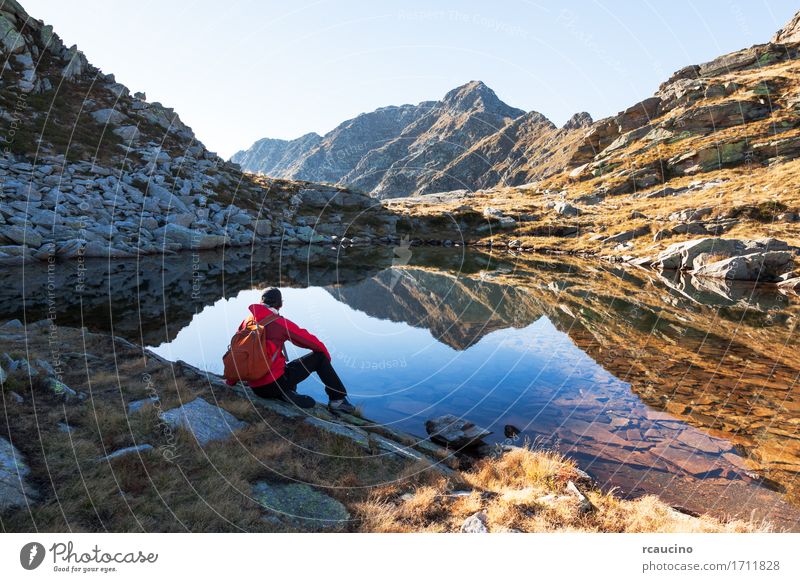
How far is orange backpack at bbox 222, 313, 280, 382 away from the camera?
8.28m

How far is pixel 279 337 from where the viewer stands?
27.3ft

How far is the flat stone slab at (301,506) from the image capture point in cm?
562

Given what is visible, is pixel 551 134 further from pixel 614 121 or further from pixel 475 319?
pixel 475 319

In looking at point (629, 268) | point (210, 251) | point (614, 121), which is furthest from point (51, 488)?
point (614, 121)

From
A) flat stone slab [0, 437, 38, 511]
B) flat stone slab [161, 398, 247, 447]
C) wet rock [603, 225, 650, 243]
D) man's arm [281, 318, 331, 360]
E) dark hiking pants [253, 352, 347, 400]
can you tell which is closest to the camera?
flat stone slab [0, 437, 38, 511]

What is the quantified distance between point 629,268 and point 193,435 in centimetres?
4978

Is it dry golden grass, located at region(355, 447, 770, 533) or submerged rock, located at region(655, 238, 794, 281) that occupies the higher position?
submerged rock, located at region(655, 238, 794, 281)

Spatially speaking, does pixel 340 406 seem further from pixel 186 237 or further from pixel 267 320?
pixel 186 237

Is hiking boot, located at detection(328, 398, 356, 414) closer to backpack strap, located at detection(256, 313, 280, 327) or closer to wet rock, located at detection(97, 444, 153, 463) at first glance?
backpack strap, located at detection(256, 313, 280, 327)

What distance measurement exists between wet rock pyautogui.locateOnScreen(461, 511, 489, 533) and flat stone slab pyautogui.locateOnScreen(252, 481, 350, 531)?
158cm

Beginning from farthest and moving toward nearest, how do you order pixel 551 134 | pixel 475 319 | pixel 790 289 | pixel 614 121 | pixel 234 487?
pixel 551 134, pixel 614 121, pixel 790 289, pixel 475 319, pixel 234 487

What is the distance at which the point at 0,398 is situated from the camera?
7.03 m

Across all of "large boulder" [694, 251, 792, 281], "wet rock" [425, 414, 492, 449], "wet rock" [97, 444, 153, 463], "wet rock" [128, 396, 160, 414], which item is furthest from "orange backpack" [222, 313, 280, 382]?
"large boulder" [694, 251, 792, 281]

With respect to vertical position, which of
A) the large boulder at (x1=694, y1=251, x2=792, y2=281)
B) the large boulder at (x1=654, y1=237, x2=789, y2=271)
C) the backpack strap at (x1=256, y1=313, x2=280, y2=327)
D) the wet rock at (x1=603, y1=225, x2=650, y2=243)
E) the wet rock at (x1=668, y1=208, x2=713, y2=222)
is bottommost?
the backpack strap at (x1=256, y1=313, x2=280, y2=327)
